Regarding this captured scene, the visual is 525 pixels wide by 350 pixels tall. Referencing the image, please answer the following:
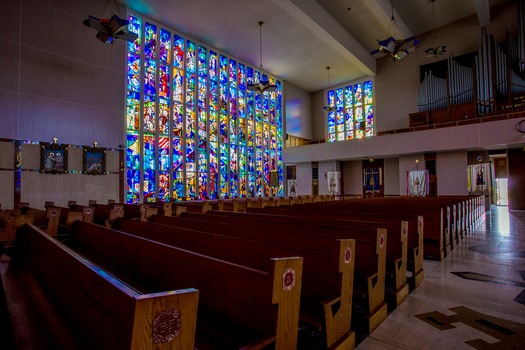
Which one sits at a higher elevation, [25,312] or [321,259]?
[321,259]

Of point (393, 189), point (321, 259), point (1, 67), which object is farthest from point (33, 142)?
point (393, 189)

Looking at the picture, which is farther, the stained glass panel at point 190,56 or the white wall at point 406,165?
the white wall at point 406,165

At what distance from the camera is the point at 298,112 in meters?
15.0

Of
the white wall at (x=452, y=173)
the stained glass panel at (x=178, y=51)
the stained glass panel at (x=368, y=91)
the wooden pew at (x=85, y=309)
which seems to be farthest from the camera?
the stained glass panel at (x=368, y=91)

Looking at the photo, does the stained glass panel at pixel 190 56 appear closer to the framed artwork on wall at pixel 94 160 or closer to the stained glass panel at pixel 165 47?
the stained glass panel at pixel 165 47

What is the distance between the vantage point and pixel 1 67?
20.1ft

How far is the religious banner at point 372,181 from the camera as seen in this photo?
12.8 meters

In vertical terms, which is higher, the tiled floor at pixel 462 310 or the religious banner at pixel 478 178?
the religious banner at pixel 478 178

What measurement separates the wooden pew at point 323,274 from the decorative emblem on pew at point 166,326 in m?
0.75

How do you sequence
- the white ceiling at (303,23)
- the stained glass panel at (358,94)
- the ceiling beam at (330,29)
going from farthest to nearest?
the stained glass panel at (358,94) < the white ceiling at (303,23) < the ceiling beam at (330,29)

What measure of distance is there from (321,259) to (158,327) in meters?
1.00

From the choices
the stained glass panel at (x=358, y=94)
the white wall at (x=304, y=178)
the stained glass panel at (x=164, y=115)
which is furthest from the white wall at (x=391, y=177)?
the stained glass panel at (x=164, y=115)

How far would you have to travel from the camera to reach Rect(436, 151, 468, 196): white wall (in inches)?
392

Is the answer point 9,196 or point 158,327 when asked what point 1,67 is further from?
point 158,327
